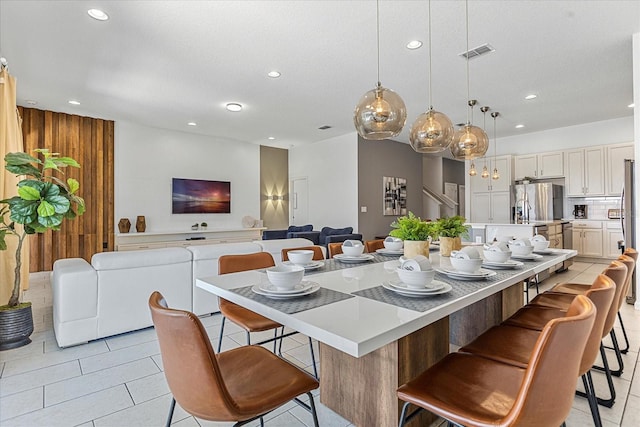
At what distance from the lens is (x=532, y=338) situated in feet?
5.31

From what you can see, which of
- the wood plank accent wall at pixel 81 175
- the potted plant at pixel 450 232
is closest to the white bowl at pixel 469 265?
the potted plant at pixel 450 232

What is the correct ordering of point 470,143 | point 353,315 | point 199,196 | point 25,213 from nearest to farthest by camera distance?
1. point 353,315
2. point 25,213
3. point 470,143
4. point 199,196

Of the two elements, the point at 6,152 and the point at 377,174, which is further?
the point at 377,174

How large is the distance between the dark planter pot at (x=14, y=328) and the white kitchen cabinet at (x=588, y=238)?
8.54m

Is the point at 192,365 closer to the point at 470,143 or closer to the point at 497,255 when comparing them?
the point at 497,255

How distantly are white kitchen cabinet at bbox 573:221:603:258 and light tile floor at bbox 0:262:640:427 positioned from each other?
416 cm

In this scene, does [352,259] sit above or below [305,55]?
below

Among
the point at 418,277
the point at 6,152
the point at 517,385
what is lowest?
the point at 517,385

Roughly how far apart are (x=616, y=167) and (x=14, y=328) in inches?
349

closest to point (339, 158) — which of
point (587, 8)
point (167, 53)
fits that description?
point (167, 53)

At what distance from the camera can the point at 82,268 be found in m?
2.75

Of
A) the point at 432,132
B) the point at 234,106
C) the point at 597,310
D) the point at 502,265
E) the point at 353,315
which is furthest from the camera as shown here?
the point at 234,106

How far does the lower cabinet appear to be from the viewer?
733 cm

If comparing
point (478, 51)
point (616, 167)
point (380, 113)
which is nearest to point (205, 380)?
point (380, 113)
